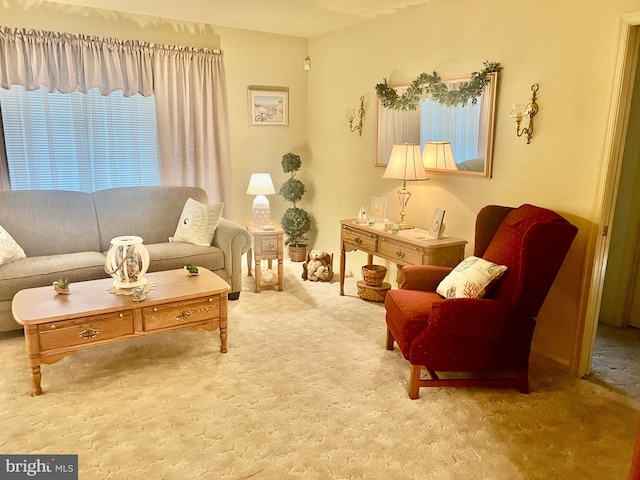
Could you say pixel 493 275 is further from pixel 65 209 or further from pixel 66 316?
pixel 65 209

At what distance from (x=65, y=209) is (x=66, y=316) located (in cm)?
168

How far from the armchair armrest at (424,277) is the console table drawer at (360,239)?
79 cm

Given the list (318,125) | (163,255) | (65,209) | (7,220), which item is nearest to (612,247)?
(318,125)

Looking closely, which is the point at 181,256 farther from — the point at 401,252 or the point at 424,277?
the point at 424,277

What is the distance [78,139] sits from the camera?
4406mm

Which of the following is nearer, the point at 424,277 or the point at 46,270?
the point at 424,277

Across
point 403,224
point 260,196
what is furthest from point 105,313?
point 403,224

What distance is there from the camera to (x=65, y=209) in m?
3.97

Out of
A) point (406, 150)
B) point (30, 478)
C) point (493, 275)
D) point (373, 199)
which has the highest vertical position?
point (406, 150)

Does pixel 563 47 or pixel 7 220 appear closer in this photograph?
pixel 563 47

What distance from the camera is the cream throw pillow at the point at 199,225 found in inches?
161

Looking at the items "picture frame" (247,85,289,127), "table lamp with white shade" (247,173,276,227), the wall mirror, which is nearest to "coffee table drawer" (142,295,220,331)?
"table lamp with white shade" (247,173,276,227)

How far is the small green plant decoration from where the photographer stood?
516 centimetres

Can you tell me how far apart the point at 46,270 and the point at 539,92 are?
11.6 ft
